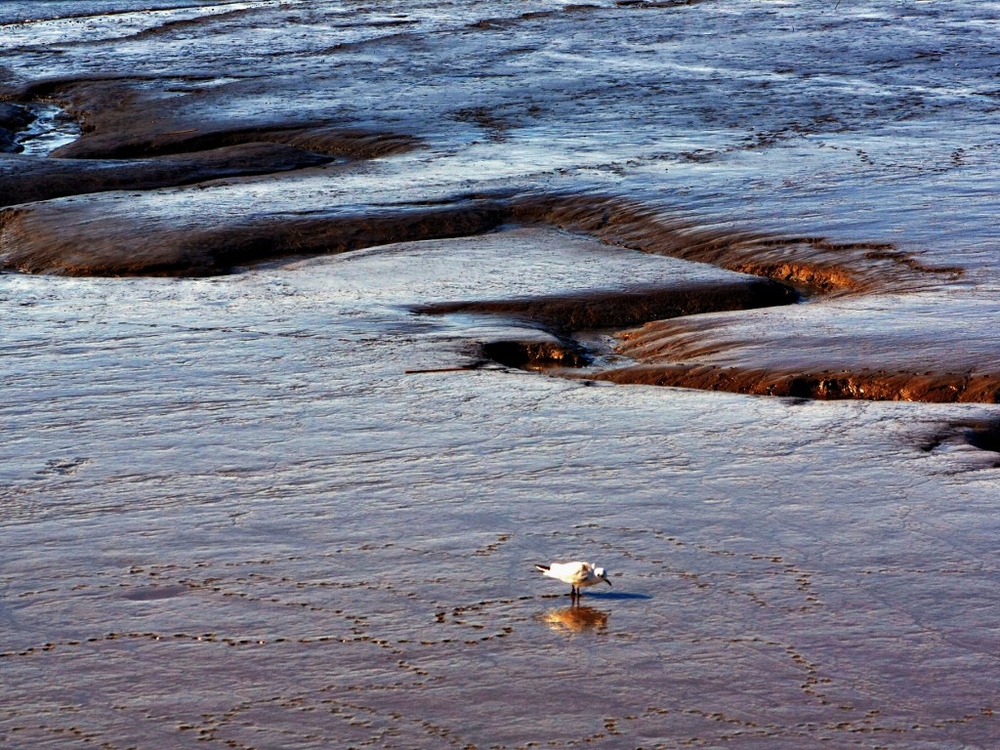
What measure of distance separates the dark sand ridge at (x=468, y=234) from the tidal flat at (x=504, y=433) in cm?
3

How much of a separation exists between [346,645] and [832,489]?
6.43ft

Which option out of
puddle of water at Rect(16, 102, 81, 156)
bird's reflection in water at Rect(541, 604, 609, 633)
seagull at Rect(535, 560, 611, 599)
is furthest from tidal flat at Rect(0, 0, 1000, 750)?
puddle of water at Rect(16, 102, 81, 156)

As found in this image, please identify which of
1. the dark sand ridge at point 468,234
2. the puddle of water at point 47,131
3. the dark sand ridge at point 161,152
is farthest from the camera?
the puddle of water at point 47,131

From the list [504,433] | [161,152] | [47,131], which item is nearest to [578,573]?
[504,433]

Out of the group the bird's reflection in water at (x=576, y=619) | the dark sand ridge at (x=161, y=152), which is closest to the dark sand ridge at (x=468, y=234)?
the dark sand ridge at (x=161, y=152)

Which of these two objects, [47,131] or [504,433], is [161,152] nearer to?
[47,131]

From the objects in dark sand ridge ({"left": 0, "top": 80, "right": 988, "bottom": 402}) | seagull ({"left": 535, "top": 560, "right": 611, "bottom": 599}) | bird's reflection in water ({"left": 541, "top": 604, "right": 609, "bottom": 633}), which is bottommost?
dark sand ridge ({"left": 0, "top": 80, "right": 988, "bottom": 402})

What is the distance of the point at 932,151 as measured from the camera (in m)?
11.6

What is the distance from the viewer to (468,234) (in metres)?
9.84

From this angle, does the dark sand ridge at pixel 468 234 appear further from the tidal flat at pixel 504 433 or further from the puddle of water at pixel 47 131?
the puddle of water at pixel 47 131

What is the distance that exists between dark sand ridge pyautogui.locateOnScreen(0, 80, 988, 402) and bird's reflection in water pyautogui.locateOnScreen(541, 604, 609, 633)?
2391 millimetres

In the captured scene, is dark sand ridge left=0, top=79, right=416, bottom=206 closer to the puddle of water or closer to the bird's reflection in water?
the puddle of water

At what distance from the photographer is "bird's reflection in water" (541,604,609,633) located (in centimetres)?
410

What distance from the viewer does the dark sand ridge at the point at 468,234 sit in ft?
21.3
